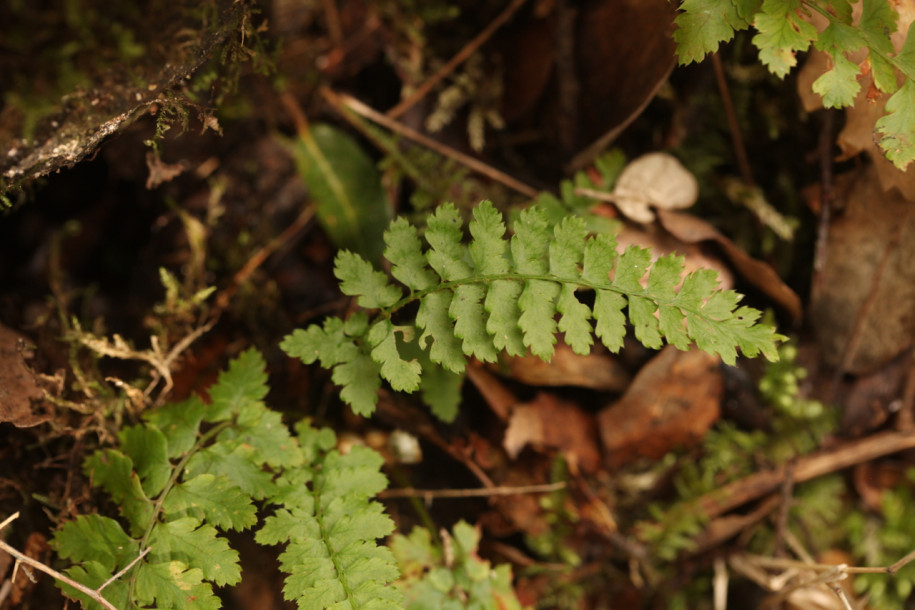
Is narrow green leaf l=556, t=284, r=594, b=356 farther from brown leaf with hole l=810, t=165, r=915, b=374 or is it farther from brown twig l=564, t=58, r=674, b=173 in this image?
brown leaf with hole l=810, t=165, r=915, b=374

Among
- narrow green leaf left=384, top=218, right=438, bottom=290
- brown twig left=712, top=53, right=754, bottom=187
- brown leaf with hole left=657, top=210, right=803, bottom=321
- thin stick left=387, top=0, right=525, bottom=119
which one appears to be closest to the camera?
narrow green leaf left=384, top=218, right=438, bottom=290

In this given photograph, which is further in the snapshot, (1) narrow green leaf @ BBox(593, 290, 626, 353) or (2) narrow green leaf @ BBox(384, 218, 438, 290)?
(2) narrow green leaf @ BBox(384, 218, 438, 290)

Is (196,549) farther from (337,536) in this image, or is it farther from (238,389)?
(238,389)

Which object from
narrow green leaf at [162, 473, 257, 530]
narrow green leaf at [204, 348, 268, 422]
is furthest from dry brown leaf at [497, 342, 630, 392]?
narrow green leaf at [162, 473, 257, 530]

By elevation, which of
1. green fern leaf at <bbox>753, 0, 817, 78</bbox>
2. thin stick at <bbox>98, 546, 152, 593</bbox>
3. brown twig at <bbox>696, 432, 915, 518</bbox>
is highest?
green fern leaf at <bbox>753, 0, 817, 78</bbox>

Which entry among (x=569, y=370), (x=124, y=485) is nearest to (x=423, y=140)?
(x=569, y=370)
